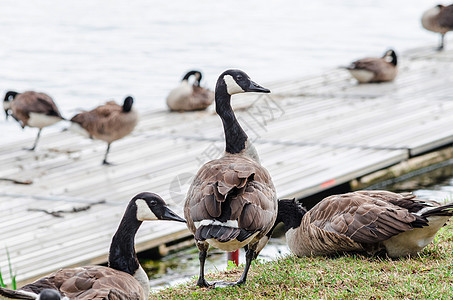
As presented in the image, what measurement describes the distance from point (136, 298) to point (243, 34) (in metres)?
22.9

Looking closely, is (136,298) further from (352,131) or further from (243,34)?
(243,34)

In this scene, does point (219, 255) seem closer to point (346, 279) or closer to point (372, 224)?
point (372, 224)

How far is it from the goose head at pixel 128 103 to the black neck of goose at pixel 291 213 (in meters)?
3.88

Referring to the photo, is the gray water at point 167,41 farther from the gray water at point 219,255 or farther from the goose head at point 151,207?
the goose head at point 151,207

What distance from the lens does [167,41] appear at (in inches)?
990

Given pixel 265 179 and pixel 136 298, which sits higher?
pixel 265 179

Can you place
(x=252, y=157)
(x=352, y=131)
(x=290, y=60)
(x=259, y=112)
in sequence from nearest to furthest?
(x=252, y=157), (x=352, y=131), (x=259, y=112), (x=290, y=60)

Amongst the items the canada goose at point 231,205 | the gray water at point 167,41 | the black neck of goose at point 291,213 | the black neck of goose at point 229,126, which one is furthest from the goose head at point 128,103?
the gray water at point 167,41

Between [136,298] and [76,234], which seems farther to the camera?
[76,234]

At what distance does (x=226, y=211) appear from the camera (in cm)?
477

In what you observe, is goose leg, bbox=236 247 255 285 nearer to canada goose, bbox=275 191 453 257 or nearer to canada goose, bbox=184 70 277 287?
canada goose, bbox=184 70 277 287

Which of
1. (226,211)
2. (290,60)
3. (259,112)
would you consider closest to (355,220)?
(226,211)

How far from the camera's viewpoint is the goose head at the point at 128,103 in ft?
31.2

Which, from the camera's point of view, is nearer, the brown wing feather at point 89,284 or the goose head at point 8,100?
the brown wing feather at point 89,284
